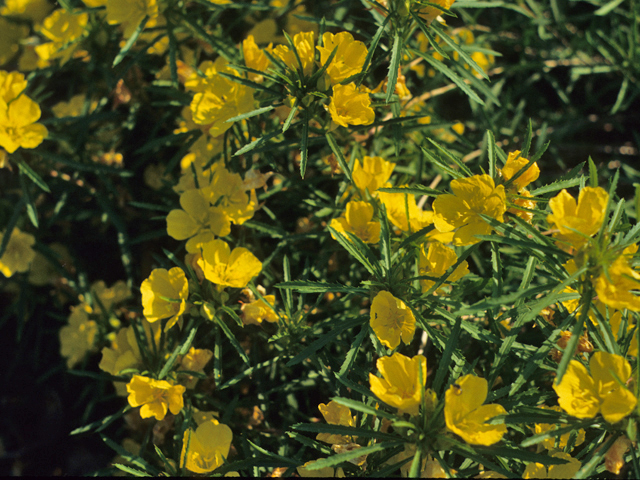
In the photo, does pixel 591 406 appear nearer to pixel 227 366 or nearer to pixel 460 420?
pixel 460 420

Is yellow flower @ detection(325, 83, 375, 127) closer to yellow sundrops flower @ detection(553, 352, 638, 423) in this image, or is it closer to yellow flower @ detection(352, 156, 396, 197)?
yellow flower @ detection(352, 156, 396, 197)

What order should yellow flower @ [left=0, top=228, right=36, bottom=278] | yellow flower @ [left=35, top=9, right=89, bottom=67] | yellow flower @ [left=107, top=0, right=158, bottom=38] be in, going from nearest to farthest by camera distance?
yellow flower @ [left=107, top=0, right=158, bottom=38], yellow flower @ [left=35, top=9, right=89, bottom=67], yellow flower @ [left=0, top=228, right=36, bottom=278]

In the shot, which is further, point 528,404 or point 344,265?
point 344,265

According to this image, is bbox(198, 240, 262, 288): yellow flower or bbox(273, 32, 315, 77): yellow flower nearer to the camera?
bbox(273, 32, 315, 77): yellow flower

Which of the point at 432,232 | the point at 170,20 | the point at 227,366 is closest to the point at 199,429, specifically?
the point at 227,366

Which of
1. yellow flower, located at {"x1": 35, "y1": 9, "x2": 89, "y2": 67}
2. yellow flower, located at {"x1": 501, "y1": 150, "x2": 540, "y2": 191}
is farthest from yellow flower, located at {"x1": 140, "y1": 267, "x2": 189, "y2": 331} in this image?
yellow flower, located at {"x1": 35, "y1": 9, "x2": 89, "y2": 67}

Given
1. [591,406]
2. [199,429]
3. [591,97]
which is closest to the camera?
[591,406]

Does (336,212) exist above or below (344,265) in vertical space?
above

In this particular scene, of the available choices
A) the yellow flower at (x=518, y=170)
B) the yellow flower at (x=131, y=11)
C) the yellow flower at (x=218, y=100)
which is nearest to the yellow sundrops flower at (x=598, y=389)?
the yellow flower at (x=518, y=170)
